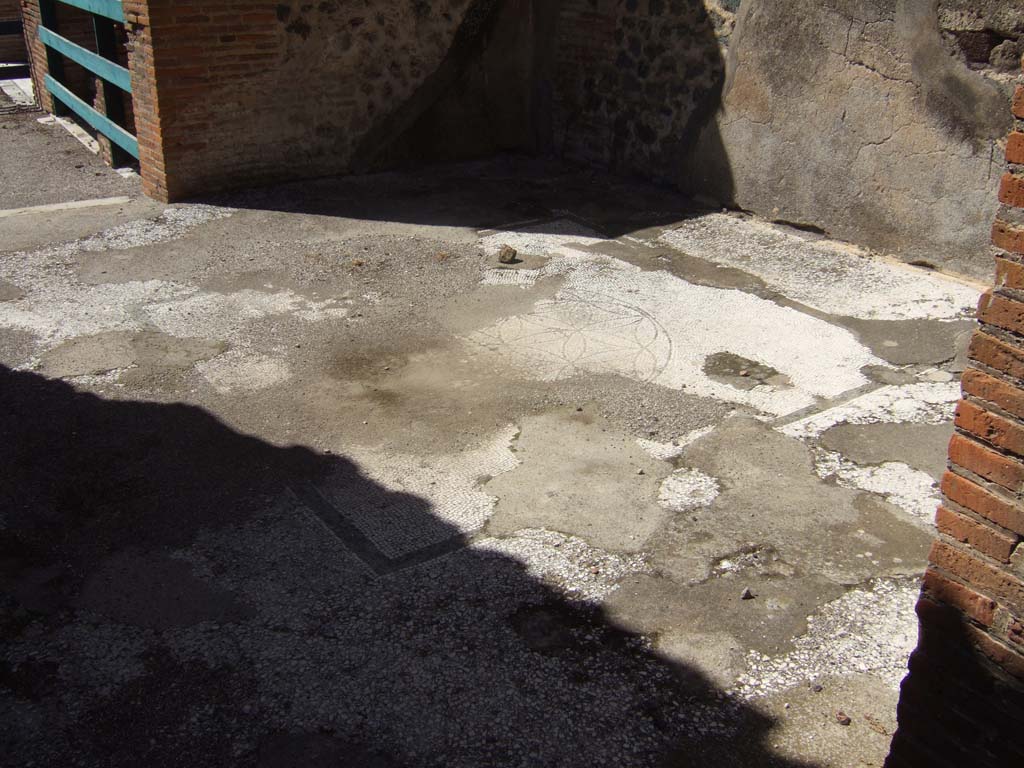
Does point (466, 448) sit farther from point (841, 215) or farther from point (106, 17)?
point (106, 17)

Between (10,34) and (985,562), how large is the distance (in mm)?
14330

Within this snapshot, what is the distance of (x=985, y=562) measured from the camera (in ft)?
7.80

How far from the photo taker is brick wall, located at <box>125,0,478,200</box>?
789cm

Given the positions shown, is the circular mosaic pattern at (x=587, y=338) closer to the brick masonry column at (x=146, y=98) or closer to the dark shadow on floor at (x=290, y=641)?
the dark shadow on floor at (x=290, y=641)

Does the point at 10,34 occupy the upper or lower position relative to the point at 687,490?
upper

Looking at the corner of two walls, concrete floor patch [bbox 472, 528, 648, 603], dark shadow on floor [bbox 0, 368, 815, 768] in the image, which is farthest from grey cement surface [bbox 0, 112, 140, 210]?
concrete floor patch [bbox 472, 528, 648, 603]

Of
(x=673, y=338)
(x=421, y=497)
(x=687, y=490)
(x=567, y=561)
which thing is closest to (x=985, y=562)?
(x=567, y=561)

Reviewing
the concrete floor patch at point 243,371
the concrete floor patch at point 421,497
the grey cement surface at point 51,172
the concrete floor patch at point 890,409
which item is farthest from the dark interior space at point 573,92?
the concrete floor patch at point 421,497

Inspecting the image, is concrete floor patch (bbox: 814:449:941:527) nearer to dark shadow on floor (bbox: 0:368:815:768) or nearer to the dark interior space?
dark shadow on floor (bbox: 0:368:815:768)

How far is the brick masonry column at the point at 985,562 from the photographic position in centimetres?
225

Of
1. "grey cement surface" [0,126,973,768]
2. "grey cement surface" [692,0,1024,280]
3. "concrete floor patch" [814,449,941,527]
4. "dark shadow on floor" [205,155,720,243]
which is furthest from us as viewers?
"dark shadow on floor" [205,155,720,243]

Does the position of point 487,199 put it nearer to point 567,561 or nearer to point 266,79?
point 266,79

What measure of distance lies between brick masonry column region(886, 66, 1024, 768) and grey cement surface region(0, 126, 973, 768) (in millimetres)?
607

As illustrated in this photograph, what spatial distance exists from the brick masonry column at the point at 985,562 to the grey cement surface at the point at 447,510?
61 centimetres
